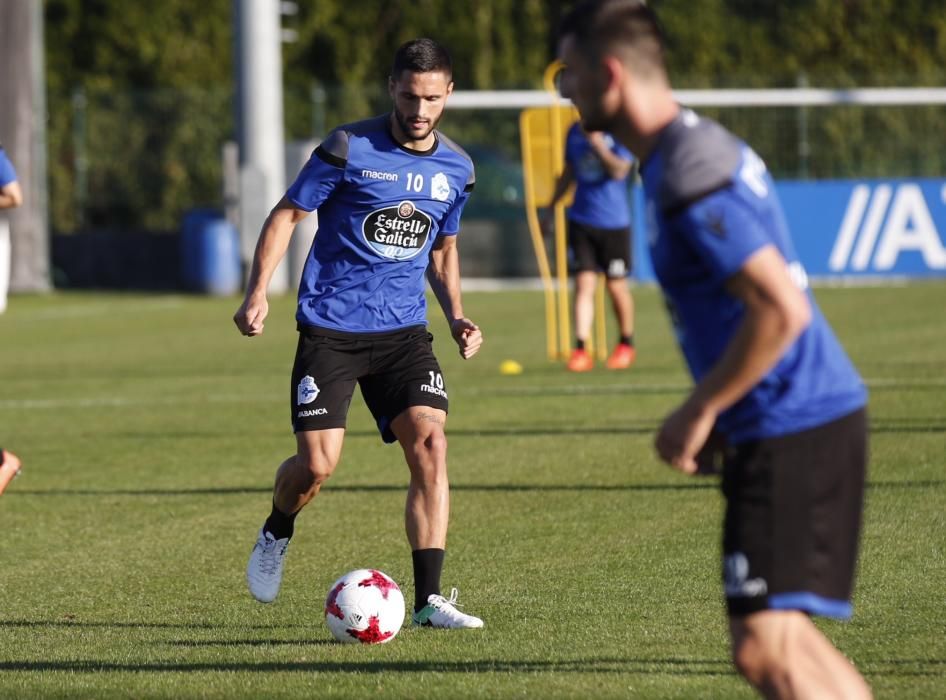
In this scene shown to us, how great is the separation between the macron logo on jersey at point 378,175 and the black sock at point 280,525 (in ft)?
4.15

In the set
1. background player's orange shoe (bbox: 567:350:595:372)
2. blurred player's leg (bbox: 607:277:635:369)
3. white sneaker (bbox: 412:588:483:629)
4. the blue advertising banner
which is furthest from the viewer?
the blue advertising banner

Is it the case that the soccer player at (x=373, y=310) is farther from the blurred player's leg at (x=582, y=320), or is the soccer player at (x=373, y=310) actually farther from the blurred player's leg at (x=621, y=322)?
the blurred player's leg at (x=621, y=322)

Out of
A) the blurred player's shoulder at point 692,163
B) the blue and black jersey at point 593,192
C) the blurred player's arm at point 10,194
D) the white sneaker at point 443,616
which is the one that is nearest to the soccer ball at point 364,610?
the white sneaker at point 443,616

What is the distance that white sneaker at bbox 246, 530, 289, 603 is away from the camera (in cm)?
626

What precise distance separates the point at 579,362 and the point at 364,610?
352 inches

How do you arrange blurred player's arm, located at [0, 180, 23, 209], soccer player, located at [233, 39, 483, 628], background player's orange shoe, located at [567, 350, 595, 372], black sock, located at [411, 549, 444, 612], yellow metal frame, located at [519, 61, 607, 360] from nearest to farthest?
black sock, located at [411, 549, 444, 612] → soccer player, located at [233, 39, 483, 628] → blurred player's arm, located at [0, 180, 23, 209] → background player's orange shoe, located at [567, 350, 595, 372] → yellow metal frame, located at [519, 61, 607, 360]

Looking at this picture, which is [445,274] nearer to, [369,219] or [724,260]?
[369,219]

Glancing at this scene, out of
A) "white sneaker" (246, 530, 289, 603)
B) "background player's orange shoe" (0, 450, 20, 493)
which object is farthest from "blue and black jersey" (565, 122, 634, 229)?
"white sneaker" (246, 530, 289, 603)

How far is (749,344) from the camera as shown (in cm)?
356

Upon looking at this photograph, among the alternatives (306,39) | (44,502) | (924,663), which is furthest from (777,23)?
(924,663)

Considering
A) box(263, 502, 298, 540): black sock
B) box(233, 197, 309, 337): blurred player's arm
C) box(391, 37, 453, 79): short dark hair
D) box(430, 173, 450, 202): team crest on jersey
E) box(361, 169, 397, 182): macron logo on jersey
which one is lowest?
box(263, 502, 298, 540): black sock

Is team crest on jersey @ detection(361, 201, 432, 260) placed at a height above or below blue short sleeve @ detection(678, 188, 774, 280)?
below

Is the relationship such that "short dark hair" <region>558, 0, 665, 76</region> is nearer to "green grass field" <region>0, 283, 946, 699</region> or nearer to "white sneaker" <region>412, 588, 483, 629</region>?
"green grass field" <region>0, 283, 946, 699</region>

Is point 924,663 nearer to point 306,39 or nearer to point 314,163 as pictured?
point 314,163
